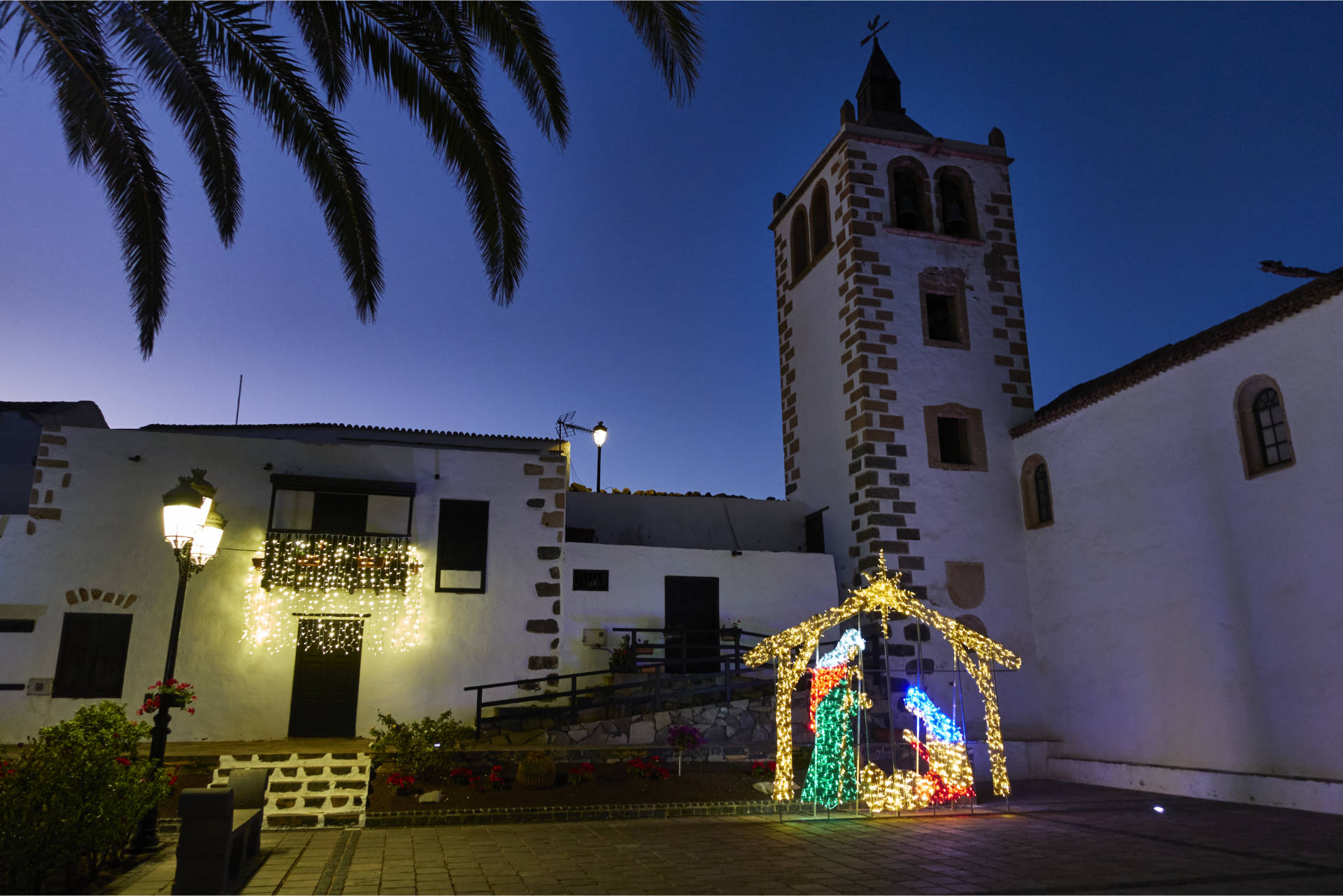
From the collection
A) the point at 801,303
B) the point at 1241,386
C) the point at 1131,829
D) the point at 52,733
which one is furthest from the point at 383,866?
the point at 801,303

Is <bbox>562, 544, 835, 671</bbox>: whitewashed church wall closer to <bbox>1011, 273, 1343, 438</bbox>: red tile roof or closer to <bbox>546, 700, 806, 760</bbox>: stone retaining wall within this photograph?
<bbox>546, 700, 806, 760</bbox>: stone retaining wall

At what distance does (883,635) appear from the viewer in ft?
32.9

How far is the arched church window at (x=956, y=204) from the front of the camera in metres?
18.0

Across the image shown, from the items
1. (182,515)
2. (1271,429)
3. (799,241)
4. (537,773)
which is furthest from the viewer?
(799,241)

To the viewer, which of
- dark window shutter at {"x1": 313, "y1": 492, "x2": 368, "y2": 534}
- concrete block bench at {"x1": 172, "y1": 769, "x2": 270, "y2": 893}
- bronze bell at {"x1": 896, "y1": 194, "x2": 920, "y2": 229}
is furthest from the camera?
bronze bell at {"x1": 896, "y1": 194, "x2": 920, "y2": 229}

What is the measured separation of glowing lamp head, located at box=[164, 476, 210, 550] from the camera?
26.2 ft

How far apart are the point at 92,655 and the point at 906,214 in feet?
50.6

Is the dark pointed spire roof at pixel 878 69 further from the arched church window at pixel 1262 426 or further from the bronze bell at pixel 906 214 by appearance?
the arched church window at pixel 1262 426

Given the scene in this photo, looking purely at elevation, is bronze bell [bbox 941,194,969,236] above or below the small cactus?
above

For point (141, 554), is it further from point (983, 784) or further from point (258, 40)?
point (983, 784)

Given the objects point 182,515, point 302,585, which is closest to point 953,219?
point 302,585

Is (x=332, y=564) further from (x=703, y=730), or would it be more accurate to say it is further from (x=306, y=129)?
(x=306, y=129)

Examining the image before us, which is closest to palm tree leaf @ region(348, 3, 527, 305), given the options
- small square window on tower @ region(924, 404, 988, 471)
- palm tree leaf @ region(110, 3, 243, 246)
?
palm tree leaf @ region(110, 3, 243, 246)

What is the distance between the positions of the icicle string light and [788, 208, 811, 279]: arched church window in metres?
10.7
